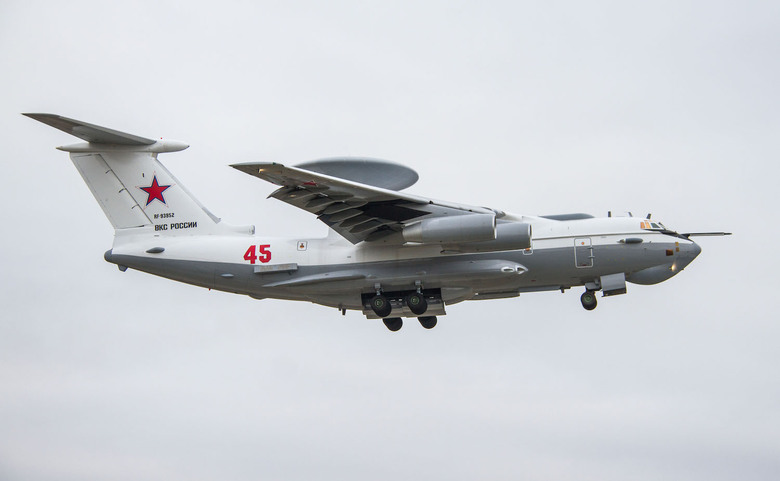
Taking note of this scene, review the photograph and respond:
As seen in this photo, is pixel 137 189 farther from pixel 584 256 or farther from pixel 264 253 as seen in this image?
pixel 584 256

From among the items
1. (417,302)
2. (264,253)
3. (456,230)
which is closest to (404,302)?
(417,302)

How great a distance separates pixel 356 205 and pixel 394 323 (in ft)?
9.12

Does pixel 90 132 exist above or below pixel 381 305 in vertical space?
above

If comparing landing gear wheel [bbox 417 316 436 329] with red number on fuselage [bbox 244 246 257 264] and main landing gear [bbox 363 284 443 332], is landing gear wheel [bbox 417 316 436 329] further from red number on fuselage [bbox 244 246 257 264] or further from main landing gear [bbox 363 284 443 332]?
red number on fuselage [bbox 244 246 257 264]

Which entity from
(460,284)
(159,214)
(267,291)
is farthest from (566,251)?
(159,214)

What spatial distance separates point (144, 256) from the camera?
1533cm

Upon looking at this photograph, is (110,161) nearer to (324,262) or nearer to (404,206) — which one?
(324,262)

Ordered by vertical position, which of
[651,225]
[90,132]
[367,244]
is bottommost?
[367,244]

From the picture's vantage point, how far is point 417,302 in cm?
1487

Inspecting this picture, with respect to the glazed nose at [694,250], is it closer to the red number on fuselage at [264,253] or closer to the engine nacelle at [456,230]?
the engine nacelle at [456,230]

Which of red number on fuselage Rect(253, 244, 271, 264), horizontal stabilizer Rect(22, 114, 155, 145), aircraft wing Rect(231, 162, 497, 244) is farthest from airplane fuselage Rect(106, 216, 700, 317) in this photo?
Result: horizontal stabilizer Rect(22, 114, 155, 145)

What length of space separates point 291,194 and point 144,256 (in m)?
3.12

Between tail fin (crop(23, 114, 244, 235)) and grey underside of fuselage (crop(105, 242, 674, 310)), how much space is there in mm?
708

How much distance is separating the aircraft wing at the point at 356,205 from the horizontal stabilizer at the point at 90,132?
10.8 feet
